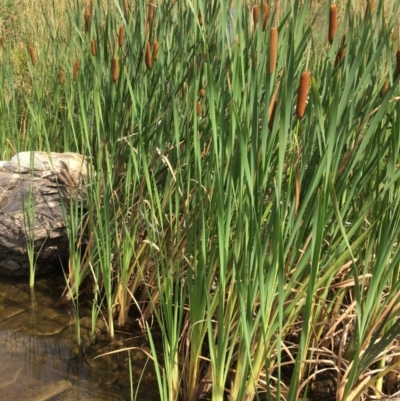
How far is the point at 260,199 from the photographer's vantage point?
150cm

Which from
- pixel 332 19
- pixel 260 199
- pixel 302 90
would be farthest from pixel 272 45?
pixel 260 199

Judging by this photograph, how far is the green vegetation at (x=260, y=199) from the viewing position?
1.46m

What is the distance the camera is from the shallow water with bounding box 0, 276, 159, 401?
2102 millimetres

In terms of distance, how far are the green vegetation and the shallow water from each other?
14cm

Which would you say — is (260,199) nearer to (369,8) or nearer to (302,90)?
(302,90)

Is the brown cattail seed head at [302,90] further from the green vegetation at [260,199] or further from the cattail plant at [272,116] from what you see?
the cattail plant at [272,116]

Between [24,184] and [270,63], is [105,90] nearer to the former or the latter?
[24,184]

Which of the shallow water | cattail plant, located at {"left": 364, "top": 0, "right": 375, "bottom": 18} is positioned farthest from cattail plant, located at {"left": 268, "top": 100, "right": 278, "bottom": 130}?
the shallow water

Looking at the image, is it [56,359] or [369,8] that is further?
[56,359]

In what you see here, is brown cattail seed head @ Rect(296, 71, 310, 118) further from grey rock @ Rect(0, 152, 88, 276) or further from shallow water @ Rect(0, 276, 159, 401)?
grey rock @ Rect(0, 152, 88, 276)

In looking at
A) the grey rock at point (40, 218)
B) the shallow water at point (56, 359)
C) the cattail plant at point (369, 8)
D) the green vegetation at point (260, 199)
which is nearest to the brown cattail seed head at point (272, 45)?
the green vegetation at point (260, 199)

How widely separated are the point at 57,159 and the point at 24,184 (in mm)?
266

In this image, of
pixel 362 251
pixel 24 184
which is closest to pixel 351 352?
pixel 362 251

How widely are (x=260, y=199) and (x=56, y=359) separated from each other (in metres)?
1.32
